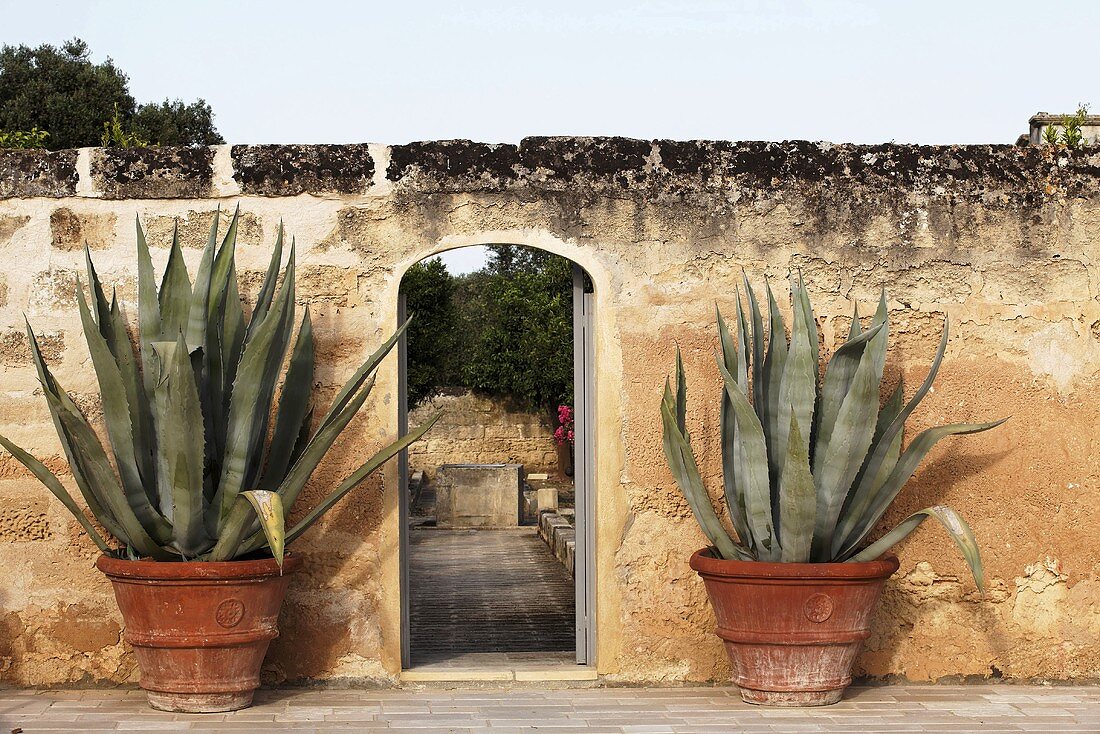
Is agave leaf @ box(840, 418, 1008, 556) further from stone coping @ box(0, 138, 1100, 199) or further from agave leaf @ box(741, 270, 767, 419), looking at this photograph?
stone coping @ box(0, 138, 1100, 199)

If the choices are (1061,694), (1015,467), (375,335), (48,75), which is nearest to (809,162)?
(1015,467)

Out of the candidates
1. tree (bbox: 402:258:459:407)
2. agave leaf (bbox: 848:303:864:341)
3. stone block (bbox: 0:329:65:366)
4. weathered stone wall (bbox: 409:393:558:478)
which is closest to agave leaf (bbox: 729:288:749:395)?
agave leaf (bbox: 848:303:864:341)

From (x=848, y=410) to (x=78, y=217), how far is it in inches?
110

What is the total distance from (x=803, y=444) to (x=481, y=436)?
1549cm

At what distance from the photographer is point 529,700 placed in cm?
445

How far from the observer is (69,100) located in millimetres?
18844

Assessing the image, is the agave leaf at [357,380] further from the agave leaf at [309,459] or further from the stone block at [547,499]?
the stone block at [547,499]

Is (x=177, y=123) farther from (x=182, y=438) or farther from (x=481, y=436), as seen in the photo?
(x=182, y=438)

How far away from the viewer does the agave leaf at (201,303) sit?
4.29 m

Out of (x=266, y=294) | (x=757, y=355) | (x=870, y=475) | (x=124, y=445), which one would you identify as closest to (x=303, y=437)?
(x=266, y=294)

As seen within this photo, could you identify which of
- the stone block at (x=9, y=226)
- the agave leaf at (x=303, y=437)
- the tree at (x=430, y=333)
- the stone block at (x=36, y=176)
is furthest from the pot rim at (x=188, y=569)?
the tree at (x=430, y=333)

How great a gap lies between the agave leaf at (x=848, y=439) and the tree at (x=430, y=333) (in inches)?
633

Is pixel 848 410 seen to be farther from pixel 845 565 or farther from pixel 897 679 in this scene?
pixel 897 679

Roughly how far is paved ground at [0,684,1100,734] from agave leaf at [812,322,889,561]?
62 cm
